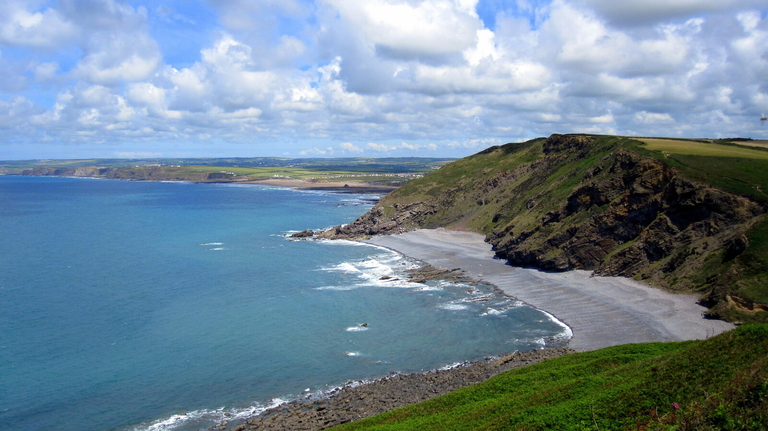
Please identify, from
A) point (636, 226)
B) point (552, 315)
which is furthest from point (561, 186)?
point (552, 315)

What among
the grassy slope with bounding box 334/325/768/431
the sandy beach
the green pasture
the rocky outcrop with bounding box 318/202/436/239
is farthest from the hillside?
the grassy slope with bounding box 334/325/768/431

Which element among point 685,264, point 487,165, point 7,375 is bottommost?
point 7,375

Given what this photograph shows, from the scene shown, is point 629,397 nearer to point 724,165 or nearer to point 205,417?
point 205,417

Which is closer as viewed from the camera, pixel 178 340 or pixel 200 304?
pixel 178 340

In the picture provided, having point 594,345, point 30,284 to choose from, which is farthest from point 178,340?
point 594,345

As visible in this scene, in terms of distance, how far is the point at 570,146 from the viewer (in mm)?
115312

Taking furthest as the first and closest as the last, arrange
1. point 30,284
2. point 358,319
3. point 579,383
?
point 30,284
point 358,319
point 579,383

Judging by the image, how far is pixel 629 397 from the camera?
2022cm

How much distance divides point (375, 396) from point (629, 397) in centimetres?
1888

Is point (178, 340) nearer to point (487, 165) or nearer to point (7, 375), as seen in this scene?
point (7, 375)

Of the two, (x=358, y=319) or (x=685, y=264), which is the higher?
(x=685, y=264)

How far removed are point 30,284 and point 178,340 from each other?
108ft

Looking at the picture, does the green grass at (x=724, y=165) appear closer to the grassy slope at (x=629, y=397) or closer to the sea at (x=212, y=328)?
the sea at (x=212, y=328)

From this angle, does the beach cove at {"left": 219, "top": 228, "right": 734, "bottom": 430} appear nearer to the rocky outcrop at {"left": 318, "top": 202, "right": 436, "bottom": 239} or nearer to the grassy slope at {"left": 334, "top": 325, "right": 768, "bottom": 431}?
the grassy slope at {"left": 334, "top": 325, "right": 768, "bottom": 431}
